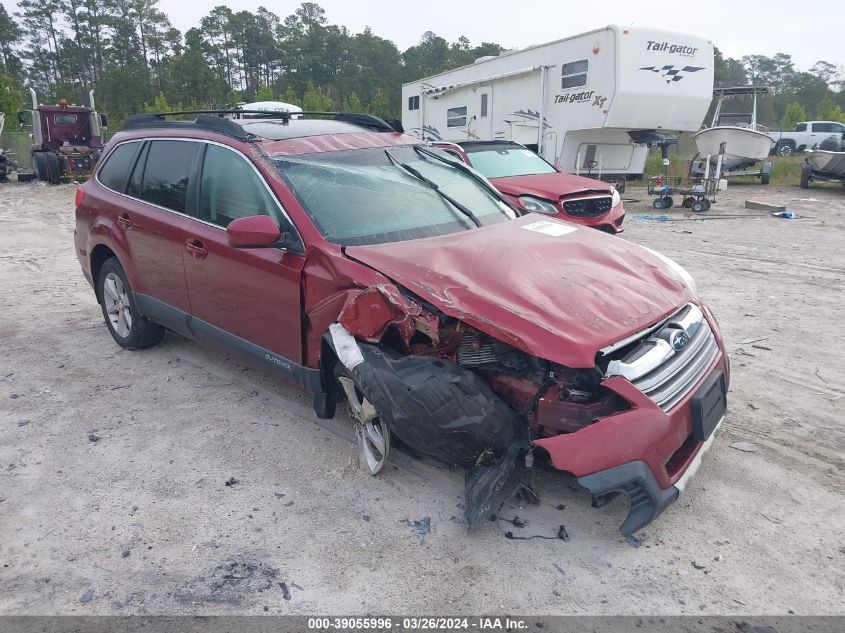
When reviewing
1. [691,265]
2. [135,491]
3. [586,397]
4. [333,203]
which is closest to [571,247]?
[586,397]

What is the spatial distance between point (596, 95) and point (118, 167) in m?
11.2

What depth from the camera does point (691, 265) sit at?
8.50 m

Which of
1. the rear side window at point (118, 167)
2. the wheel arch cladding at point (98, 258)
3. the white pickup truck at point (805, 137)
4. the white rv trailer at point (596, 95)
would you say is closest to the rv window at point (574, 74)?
the white rv trailer at point (596, 95)

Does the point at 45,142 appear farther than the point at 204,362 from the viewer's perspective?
Yes

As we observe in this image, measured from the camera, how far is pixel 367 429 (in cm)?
338

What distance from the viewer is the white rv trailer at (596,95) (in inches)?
532

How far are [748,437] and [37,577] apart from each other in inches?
148

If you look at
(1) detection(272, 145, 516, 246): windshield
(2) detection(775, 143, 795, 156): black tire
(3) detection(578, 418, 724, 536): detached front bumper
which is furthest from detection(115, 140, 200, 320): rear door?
(2) detection(775, 143, 795, 156): black tire

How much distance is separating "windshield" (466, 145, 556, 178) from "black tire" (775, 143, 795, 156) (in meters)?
25.1

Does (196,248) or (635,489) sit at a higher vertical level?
(196,248)

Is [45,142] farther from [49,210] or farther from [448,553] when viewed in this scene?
[448,553]

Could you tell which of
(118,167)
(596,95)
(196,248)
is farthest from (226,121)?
(596,95)

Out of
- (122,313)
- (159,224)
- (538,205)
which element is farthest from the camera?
(538,205)

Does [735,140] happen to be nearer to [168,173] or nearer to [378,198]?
[378,198]
